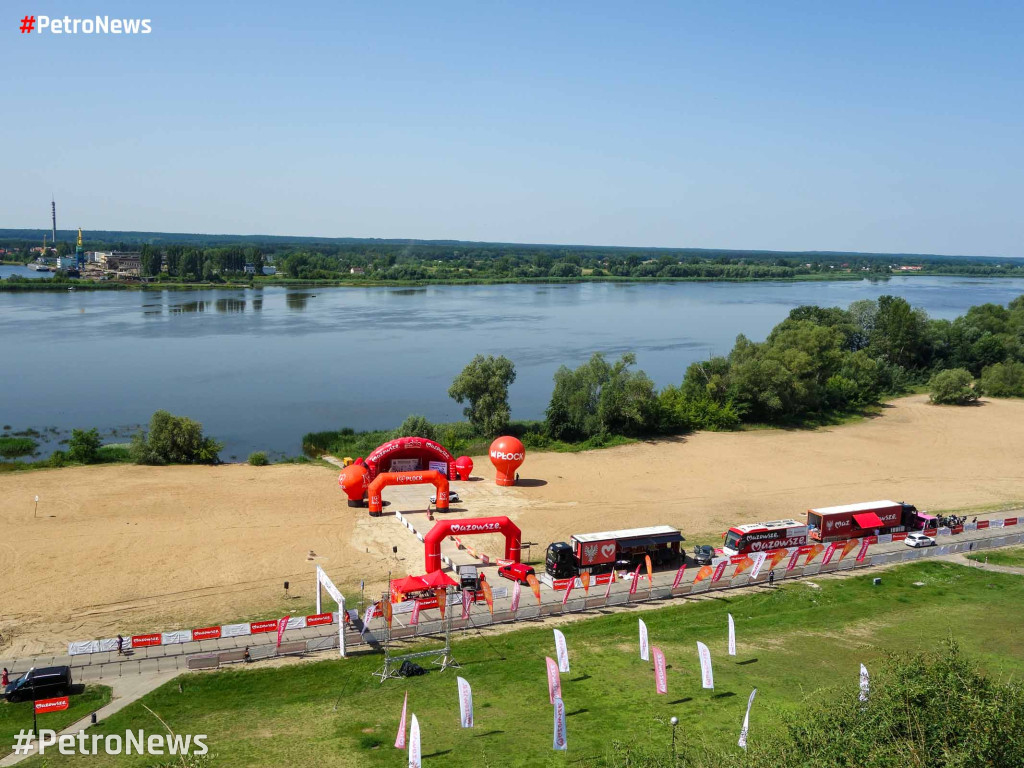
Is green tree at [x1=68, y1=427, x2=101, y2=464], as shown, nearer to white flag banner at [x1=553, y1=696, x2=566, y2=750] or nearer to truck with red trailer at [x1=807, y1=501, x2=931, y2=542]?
white flag banner at [x1=553, y1=696, x2=566, y2=750]

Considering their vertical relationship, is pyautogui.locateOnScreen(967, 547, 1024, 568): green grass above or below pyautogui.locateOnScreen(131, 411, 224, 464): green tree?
below

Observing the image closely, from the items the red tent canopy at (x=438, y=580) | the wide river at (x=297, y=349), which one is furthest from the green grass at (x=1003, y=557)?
the wide river at (x=297, y=349)

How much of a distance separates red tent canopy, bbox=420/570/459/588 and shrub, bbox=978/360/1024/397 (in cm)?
6831

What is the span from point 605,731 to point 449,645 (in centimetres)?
663

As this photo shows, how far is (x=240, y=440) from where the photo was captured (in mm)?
58719

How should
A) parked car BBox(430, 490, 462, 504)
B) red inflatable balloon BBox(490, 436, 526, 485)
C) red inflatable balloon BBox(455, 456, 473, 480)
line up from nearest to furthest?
parked car BBox(430, 490, 462, 504) → red inflatable balloon BBox(490, 436, 526, 485) → red inflatable balloon BBox(455, 456, 473, 480)

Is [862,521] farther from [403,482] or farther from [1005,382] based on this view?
[1005,382]

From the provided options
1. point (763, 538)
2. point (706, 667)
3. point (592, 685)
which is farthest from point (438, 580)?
point (763, 538)

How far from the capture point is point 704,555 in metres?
34.1

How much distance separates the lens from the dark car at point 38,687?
2153cm

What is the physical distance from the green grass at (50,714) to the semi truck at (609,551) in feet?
53.7

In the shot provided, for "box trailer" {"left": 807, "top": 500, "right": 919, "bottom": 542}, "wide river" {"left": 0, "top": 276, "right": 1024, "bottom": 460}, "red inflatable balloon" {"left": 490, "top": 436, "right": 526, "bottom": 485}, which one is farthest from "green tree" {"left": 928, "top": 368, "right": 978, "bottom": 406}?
"red inflatable balloon" {"left": 490, "top": 436, "right": 526, "bottom": 485}

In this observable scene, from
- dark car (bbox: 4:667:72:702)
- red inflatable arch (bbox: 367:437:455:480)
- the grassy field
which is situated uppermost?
red inflatable arch (bbox: 367:437:455:480)

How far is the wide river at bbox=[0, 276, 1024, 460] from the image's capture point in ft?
222
